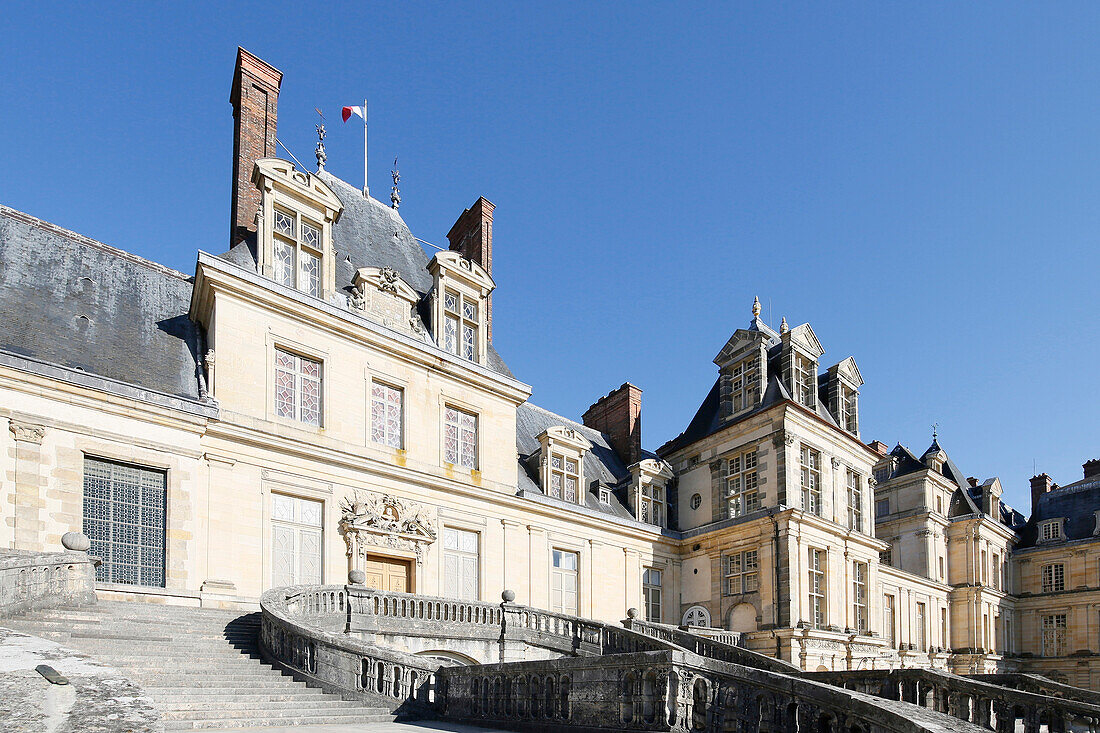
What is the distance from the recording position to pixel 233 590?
1541 cm

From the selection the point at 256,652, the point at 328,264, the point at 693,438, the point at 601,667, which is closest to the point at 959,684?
the point at 601,667

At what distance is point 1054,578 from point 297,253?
39.3 metres

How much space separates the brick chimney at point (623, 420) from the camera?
96.1 feet

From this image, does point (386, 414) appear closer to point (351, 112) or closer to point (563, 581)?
point (563, 581)

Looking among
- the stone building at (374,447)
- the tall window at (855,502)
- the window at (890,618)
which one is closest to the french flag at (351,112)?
the stone building at (374,447)

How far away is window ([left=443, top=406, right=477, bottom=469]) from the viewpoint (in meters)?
20.7

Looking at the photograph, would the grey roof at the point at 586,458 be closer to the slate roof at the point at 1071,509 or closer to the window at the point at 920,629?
the window at the point at 920,629

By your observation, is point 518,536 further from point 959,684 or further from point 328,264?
point 959,684

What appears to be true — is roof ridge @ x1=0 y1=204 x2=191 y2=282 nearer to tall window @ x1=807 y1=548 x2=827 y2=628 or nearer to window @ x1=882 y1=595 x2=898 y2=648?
tall window @ x1=807 y1=548 x2=827 y2=628

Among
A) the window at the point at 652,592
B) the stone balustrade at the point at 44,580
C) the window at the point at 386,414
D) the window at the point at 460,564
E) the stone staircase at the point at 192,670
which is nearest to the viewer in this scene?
the stone staircase at the point at 192,670

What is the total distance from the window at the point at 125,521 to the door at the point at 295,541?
7.66 feet

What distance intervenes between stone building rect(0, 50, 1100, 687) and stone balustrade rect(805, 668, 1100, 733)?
10.4m

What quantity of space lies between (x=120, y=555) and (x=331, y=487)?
445 cm

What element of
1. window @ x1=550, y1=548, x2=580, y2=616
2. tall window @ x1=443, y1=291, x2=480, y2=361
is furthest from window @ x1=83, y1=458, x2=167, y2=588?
window @ x1=550, y1=548, x2=580, y2=616
